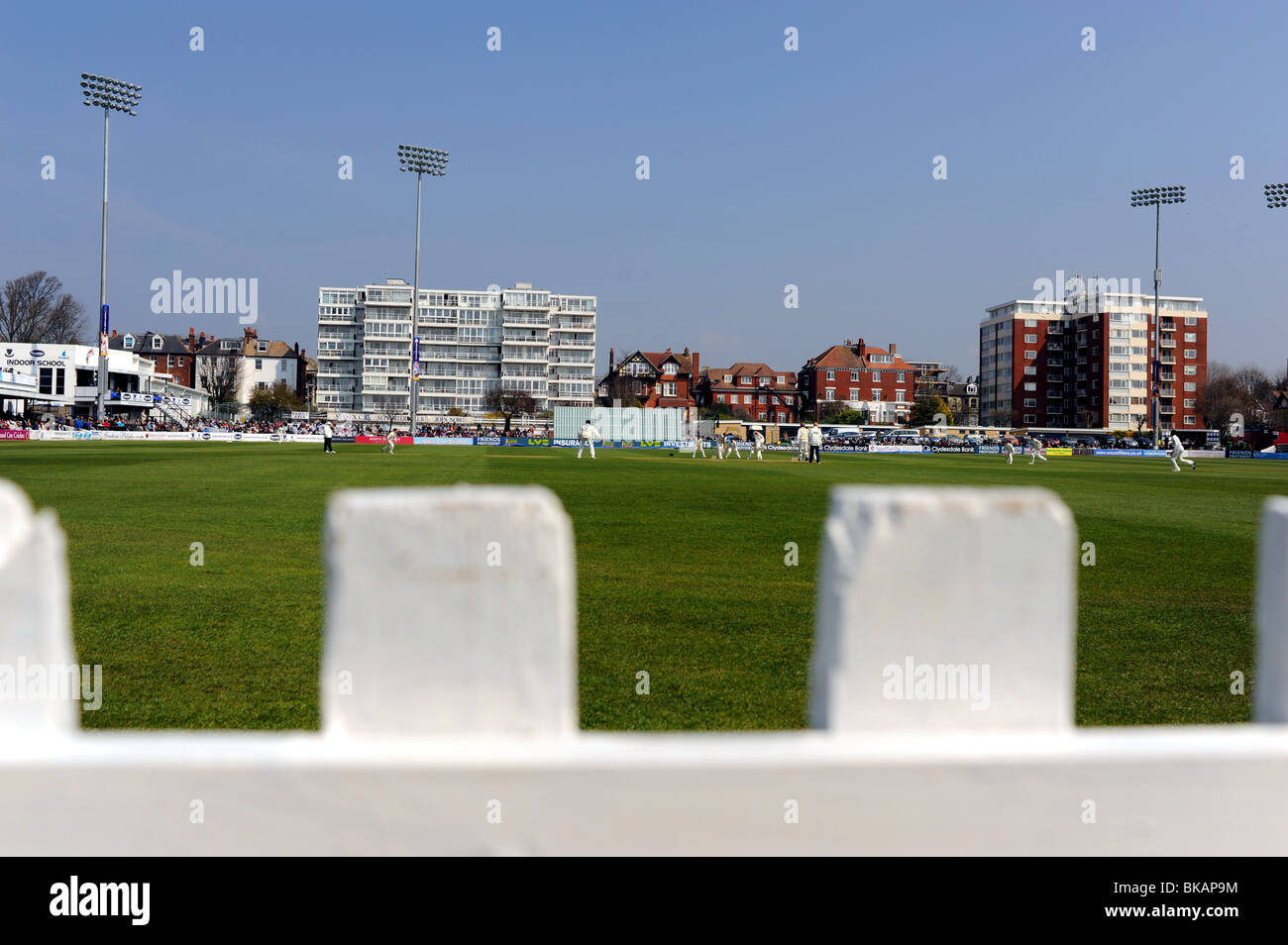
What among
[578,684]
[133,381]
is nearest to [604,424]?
[133,381]

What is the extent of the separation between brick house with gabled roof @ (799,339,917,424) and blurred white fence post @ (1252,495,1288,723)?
131 meters

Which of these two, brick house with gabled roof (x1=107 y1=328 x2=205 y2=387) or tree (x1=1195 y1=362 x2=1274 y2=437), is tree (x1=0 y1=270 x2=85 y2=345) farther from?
tree (x1=1195 y1=362 x2=1274 y2=437)

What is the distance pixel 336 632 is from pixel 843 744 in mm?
855

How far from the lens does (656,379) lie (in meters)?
132

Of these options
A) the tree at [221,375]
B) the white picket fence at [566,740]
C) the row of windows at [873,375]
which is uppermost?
the row of windows at [873,375]

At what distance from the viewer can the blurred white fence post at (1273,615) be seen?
156 centimetres

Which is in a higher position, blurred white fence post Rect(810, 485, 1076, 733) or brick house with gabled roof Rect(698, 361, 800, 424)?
brick house with gabled roof Rect(698, 361, 800, 424)

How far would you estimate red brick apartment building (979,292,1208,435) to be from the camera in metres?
117

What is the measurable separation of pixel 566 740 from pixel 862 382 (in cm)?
13609

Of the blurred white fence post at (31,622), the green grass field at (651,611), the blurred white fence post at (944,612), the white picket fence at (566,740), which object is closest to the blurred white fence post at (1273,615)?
the white picket fence at (566,740)

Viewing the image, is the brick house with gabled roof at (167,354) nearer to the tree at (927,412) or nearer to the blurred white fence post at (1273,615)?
the tree at (927,412)

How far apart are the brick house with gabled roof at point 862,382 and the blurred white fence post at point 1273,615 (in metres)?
131

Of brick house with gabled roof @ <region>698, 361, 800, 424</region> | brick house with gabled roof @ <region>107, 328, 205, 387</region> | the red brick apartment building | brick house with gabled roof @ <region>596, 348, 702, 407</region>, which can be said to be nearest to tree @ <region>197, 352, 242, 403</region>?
brick house with gabled roof @ <region>107, 328, 205, 387</region>
